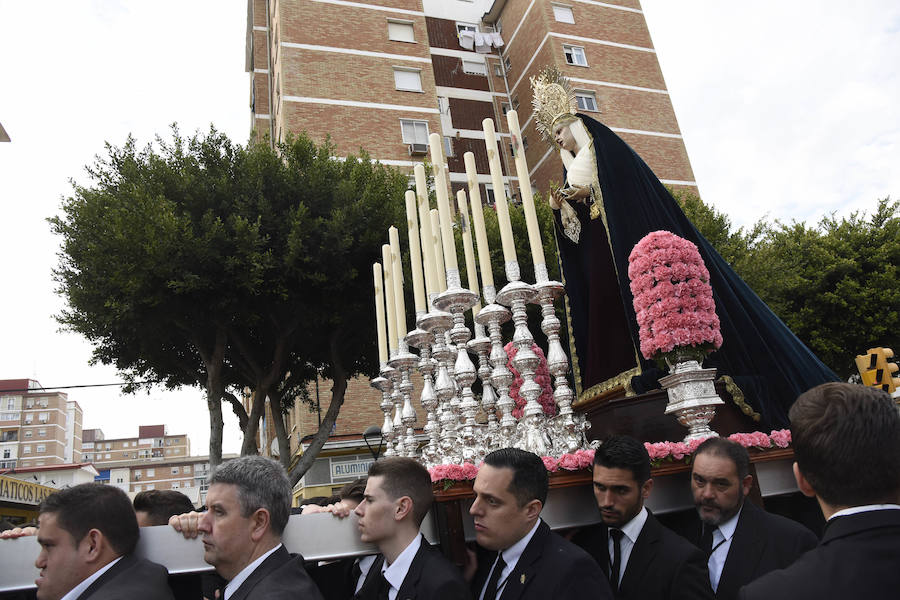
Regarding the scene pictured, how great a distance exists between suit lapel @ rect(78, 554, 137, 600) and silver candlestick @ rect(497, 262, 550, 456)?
1911 mm

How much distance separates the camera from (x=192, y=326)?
34.6ft

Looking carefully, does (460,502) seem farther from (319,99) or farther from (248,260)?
(319,99)

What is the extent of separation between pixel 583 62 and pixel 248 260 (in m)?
20.3

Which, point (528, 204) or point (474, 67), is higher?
point (474, 67)

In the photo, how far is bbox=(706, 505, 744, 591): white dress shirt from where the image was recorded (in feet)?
8.92

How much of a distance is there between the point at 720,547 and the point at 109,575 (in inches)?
96.5

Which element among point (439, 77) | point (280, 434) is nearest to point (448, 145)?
point (439, 77)

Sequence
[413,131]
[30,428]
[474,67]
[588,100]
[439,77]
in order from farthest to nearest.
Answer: [30,428], [474,67], [439,77], [588,100], [413,131]

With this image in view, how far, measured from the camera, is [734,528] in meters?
2.73

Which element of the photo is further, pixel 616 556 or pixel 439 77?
pixel 439 77

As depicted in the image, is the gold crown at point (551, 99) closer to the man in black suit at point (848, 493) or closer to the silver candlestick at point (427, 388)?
the silver candlestick at point (427, 388)

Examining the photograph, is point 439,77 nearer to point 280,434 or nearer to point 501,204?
point 280,434

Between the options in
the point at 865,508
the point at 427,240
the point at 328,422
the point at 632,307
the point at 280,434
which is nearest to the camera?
Result: the point at 865,508

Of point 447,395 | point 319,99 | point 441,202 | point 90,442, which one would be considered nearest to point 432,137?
point 441,202
